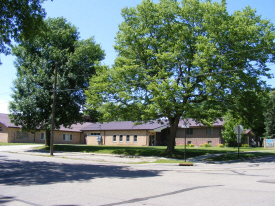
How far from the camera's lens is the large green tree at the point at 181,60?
20.2 m

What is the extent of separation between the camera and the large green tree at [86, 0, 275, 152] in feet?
66.2

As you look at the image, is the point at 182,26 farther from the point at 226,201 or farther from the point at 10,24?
the point at 226,201

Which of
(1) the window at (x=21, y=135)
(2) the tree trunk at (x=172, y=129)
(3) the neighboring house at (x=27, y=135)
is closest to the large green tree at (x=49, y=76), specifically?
→ (3) the neighboring house at (x=27, y=135)

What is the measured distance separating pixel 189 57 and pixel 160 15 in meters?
4.82

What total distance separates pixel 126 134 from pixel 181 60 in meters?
29.2

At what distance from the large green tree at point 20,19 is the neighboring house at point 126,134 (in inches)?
1137

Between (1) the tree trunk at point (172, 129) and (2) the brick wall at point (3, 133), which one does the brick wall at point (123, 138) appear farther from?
(1) the tree trunk at point (172, 129)

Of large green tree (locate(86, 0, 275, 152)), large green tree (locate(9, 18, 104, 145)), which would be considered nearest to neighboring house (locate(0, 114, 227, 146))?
large green tree (locate(9, 18, 104, 145))

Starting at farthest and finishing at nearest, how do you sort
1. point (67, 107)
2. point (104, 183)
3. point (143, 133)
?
point (143, 133) → point (67, 107) → point (104, 183)

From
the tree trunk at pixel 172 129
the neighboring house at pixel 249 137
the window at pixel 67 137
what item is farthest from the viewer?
the window at pixel 67 137

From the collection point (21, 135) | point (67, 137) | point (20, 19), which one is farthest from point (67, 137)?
point (20, 19)

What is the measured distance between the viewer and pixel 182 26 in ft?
73.8

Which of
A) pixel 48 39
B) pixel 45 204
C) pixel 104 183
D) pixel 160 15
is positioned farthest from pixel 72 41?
pixel 45 204

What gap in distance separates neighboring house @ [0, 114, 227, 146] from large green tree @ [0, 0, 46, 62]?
2888cm
